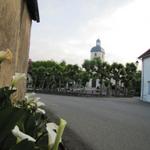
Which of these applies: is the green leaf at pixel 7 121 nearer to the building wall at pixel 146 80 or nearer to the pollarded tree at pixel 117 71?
the building wall at pixel 146 80

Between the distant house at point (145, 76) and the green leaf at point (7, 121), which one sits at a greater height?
the distant house at point (145, 76)

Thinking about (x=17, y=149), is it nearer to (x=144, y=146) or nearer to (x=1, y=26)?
(x=1, y=26)

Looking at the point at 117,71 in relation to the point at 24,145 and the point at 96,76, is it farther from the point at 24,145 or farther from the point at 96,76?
the point at 24,145

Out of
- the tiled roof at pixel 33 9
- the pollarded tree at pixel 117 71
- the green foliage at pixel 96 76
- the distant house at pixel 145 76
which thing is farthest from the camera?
the green foliage at pixel 96 76

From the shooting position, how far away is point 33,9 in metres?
11.8

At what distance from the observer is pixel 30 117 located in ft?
7.34

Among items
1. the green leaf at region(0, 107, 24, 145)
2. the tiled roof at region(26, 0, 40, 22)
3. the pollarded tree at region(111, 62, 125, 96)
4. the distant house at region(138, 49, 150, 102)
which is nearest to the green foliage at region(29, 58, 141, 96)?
the pollarded tree at region(111, 62, 125, 96)

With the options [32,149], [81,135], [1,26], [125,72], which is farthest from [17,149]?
[125,72]

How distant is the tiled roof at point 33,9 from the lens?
10531 mm

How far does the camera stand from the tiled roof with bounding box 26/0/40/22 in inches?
415

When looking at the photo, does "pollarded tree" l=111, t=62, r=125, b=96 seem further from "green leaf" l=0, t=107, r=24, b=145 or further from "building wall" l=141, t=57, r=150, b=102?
"green leaf" l=0, t=107, r=24, b=145

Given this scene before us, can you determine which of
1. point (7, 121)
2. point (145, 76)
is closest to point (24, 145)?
point (7, 121)

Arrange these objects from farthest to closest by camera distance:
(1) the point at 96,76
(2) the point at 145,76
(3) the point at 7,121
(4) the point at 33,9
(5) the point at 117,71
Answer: (1) the point at 96,76
(5) the point at 117,71
(2) the point at 145,76
(4) the point at 33,9
(3) the point at 7,121

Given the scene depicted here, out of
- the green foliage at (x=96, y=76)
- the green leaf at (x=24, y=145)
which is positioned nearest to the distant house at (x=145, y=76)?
the green foliage at (x=96, y=76)
